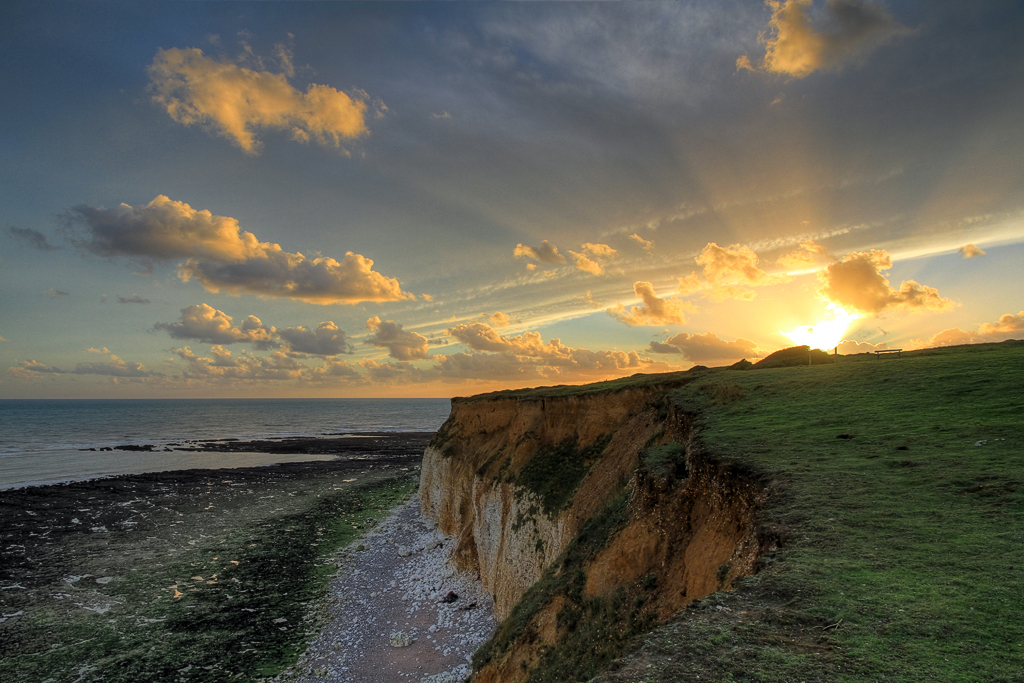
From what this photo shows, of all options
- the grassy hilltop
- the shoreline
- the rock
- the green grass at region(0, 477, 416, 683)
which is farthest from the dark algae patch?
the grassy hilltop

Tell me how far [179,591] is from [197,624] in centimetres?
455

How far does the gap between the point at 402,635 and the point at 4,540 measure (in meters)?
32.1

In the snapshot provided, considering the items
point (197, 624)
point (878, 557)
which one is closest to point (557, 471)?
point (878, 557)

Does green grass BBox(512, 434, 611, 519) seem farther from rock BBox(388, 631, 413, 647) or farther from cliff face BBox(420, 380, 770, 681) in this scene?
rock BBox(388, 631, 413, 647)

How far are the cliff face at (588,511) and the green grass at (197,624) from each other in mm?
8896

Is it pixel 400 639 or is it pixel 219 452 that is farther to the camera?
pixel 219 452

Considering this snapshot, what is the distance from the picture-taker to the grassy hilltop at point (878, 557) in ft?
16.7

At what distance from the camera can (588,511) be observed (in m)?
17.2

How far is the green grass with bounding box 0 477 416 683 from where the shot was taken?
1883 centimetres

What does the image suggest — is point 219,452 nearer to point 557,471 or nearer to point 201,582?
point 201,582

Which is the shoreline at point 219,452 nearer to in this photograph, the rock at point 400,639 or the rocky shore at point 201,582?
the rocky shore at point 201,582

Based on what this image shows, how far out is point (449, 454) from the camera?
130 ft

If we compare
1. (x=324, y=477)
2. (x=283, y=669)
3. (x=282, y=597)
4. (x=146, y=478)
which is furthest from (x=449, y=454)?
(x=146, y=478)

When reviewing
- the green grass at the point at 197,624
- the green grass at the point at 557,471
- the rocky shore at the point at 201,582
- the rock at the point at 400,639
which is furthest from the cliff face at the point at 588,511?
the green grass at the point at 197,624
